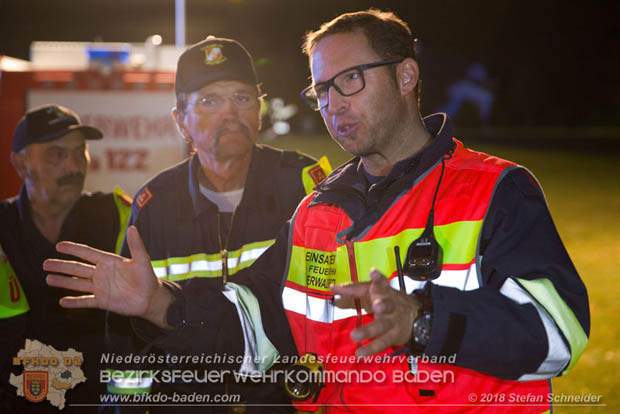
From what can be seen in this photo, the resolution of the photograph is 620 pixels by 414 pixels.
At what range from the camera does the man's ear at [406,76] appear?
260cm

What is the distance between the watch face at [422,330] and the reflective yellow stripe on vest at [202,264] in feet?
5.36

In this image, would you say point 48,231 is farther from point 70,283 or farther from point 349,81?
point 349,81

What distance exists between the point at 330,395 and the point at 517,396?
649 millimetres

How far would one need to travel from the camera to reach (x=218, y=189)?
147 inches

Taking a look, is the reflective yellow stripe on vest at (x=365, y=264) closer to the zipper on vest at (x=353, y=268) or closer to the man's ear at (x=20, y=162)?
the zipper on vest at (x=353, y=268)

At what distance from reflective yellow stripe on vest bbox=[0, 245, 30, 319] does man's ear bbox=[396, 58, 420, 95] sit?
92.3 inches

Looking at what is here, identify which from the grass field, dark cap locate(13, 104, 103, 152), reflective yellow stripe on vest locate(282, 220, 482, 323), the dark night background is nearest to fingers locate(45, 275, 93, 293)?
reflective yellow stripe on vest locate(282, 220, 482, 323)

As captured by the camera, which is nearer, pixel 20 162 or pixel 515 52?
pixel 20 162

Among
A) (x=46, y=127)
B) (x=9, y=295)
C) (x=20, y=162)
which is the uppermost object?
(x=46, y=127)

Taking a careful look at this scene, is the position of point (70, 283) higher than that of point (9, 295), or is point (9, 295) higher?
point (70, 283)

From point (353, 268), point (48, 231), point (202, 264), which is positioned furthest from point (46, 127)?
point (353, 268)

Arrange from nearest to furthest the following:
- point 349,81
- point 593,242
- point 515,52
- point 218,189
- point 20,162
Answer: point 349,81 < point 218,189 < point 20,162 < point 593,242 < point 515,52

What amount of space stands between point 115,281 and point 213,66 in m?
1.61

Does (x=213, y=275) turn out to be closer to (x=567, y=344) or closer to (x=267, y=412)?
Answer: (x=267, y=412)
